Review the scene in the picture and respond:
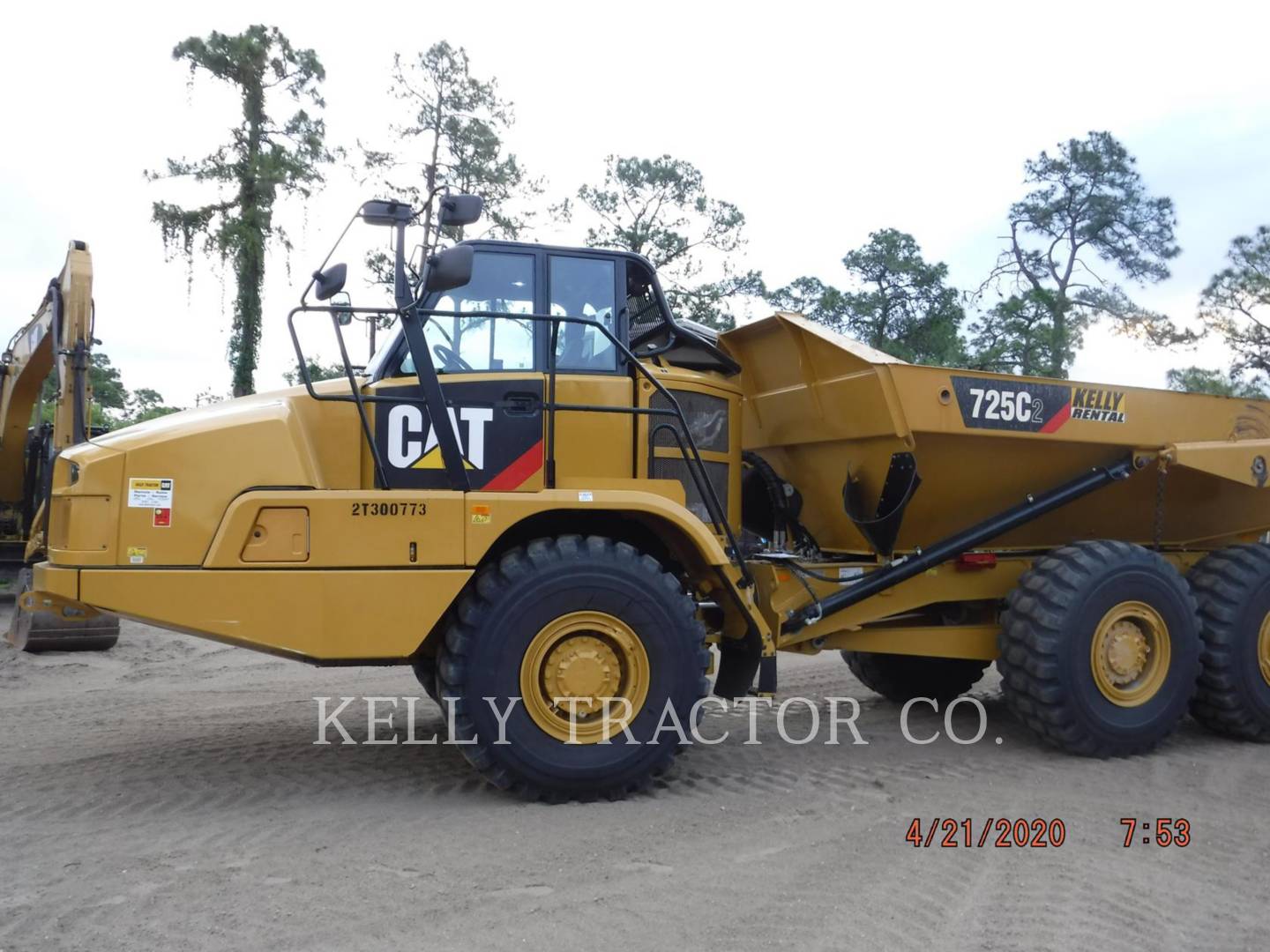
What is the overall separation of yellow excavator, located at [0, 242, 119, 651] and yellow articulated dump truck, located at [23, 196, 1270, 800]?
2.88 ft

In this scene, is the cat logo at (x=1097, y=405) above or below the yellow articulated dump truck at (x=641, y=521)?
above

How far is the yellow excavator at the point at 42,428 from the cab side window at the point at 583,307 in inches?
95.0

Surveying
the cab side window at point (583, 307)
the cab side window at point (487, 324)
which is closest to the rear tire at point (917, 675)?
the cab side window at point (583, 307)

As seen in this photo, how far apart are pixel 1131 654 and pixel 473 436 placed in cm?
387

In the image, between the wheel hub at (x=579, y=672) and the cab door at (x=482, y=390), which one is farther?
the cab door at (x=482, y=390)

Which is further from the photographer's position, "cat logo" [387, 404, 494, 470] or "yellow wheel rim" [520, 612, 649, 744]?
"cat logo" [387, 404, 494, 470]

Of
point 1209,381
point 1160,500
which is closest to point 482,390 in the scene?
point 1160,500

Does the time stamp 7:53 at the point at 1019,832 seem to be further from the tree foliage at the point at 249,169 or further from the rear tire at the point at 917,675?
the tree foliage at the point at 249,169

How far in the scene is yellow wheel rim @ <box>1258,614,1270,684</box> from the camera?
6.29 metres

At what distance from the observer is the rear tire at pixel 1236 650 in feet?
20.1

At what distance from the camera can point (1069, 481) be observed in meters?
6.25

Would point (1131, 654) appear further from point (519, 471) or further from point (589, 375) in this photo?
point (519, 471)

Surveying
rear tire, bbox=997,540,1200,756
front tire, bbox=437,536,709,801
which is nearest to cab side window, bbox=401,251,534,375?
front tire, bbox=437,536,709,801

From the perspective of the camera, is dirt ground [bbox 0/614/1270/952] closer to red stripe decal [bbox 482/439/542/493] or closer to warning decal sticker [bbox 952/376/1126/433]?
red stripe decal [bbox 482/439/542/493]
